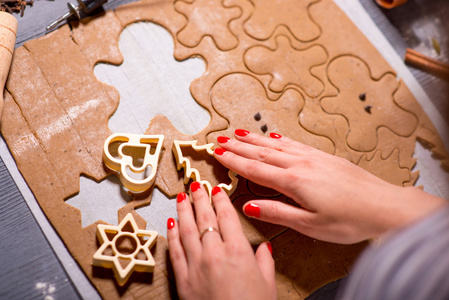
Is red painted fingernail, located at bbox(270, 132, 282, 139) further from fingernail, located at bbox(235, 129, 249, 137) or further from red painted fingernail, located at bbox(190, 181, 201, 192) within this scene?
red painted fingernail, located at bbox(190, 181, 201, 192)

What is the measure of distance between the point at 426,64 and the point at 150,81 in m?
1.10

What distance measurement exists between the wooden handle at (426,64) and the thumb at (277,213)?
2.95 ft

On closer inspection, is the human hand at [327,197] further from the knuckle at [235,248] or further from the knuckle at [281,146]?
the knuckle at [235,248]

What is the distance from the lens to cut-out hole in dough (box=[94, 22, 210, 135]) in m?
1.25

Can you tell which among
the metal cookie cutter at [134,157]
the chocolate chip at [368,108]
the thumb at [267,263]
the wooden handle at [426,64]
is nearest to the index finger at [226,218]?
the thumb at [267,263]

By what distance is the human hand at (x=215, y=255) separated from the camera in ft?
2.90

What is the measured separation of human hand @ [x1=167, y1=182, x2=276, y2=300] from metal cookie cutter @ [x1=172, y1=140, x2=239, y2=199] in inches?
1.7

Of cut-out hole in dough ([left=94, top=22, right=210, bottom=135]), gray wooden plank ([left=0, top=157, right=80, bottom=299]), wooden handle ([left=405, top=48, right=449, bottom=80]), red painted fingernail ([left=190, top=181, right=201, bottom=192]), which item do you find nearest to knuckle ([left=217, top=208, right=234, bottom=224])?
red painted fingernail ([left=190, top=181, right=201, bottom=192])

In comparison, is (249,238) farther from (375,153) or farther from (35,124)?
(35,124)

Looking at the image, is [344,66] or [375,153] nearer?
[375,153]

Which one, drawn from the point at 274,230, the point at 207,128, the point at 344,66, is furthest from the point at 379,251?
the point at 344,66

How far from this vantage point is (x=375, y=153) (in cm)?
130

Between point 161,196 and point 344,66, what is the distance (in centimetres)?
85

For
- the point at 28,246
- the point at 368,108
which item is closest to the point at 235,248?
the point at 28,246
